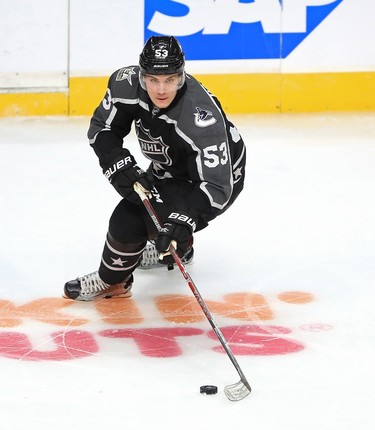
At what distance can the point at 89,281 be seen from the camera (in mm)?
3492

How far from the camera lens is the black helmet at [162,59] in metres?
3.03

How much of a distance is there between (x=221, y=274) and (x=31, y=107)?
2.64 metres

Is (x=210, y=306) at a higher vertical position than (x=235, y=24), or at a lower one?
lower

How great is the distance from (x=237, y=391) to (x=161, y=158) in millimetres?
915

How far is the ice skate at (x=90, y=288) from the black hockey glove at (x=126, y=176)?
0.38 metres

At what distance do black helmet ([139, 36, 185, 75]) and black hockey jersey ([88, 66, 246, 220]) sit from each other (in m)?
0.12

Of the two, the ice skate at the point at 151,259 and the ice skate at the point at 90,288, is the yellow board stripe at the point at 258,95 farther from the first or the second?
the ice skate at the point at 90,288

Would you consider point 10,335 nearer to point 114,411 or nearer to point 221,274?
point 114,411

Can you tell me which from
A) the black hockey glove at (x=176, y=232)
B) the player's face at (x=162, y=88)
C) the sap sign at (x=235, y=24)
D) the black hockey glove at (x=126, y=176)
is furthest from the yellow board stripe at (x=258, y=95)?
the black hockey glove at (x=176, y=232)

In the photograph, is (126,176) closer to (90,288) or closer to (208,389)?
(90,288)

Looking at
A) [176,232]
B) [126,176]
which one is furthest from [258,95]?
[176,232]

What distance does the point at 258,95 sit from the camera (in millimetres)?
6180

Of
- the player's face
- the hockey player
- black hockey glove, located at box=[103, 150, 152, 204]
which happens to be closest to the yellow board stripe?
the hockey player

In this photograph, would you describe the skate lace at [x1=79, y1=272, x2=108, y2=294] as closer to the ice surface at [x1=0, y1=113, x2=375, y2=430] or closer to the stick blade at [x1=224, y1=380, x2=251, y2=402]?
the ice surface at [x1=0, y1=113, x2=375, y2=430]
